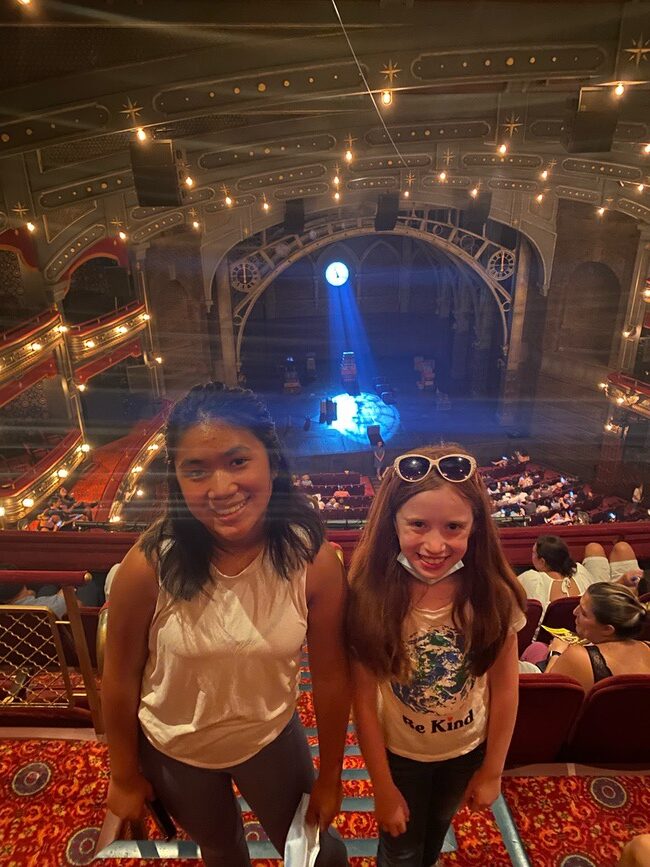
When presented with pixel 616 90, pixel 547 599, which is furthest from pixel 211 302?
pixel 547 599

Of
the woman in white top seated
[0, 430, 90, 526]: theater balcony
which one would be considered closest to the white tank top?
the woman in white top seated

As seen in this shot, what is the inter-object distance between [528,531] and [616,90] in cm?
448

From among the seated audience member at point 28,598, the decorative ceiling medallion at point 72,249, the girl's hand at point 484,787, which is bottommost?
the seated audience member at point 28,598

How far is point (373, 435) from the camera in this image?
16.5 metres

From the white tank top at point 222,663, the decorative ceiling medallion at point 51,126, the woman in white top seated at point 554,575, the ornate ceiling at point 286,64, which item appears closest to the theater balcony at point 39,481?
the ornate ceiling at point 286,64

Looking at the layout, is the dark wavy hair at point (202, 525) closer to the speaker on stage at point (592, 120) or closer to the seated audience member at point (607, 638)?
the seated audience member at point (607, 638)

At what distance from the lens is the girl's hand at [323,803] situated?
1622mm

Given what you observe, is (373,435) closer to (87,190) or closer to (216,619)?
(87,190)

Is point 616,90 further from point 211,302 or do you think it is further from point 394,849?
point 211,302

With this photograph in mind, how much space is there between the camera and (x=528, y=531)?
482 cm

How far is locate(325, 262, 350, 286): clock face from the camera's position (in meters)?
20.9

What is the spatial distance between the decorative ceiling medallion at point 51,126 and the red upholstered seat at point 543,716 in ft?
19.4

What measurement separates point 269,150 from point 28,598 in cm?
699

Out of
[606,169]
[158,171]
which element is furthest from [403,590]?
[606,169]
